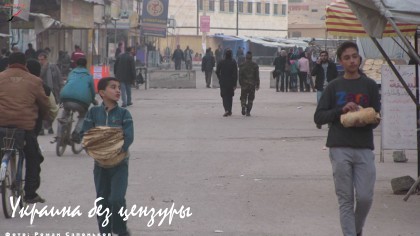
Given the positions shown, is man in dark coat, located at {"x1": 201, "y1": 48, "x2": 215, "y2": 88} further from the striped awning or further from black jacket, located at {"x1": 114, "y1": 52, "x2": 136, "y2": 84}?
the striped awning

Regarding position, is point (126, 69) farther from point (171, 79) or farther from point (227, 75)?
point (171, 79)

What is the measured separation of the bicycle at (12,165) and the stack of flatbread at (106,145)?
76.3 inches

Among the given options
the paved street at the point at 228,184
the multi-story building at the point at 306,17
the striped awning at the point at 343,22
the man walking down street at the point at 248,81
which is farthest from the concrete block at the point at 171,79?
the multi-story building at the point at 306,17

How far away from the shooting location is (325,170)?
574 inches

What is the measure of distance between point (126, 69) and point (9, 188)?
19.9 meters

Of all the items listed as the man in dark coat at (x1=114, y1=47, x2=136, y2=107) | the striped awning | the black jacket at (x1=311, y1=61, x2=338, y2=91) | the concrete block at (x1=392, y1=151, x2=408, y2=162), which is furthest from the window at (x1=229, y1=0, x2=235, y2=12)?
the striped awning

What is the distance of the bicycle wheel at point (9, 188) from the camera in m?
10.1

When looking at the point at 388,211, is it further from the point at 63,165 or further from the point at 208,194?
the point at 63,165

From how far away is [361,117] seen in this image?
7.94 m

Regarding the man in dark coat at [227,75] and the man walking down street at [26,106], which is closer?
the man walking down street at [26,106]

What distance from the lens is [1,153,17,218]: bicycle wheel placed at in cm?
1007

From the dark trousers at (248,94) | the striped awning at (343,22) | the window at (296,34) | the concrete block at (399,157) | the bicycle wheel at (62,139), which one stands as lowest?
the concrete block at (399,157)

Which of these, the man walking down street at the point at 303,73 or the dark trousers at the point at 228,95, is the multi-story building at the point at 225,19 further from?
the dark trousers at the point at 228,95

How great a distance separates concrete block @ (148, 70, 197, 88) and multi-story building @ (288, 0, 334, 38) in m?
73.6
